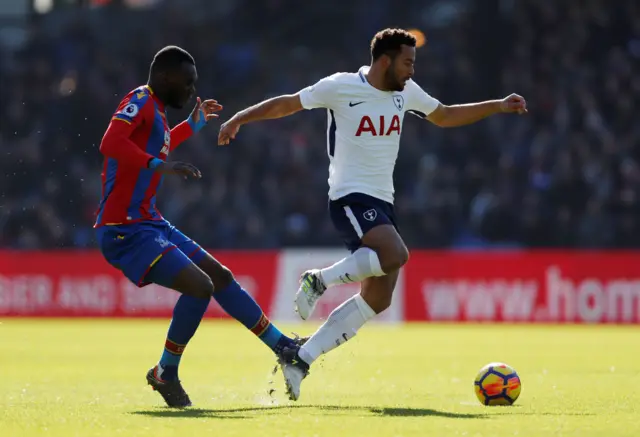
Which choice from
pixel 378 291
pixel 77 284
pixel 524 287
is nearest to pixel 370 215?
pixel 378 291

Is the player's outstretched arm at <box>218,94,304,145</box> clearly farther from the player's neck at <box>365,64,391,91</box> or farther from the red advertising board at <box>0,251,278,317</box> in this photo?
the red advertising board at <box>0,251,278,317</box>

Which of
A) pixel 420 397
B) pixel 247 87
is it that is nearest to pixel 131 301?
pixel 247 87

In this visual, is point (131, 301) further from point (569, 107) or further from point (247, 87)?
point (569, 107)

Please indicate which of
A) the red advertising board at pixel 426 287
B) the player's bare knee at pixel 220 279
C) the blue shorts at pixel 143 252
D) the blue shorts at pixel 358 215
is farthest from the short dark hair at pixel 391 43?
the red advertising board at pixel 426 287

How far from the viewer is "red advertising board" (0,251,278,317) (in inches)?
848

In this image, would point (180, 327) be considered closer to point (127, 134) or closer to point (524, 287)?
point (127, 134)

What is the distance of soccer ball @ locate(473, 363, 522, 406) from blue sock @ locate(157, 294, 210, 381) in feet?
6.38

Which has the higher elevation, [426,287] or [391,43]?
[391,43]

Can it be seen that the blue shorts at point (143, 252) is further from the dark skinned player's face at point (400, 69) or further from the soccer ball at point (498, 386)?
the soccer ball at point (498, 386)

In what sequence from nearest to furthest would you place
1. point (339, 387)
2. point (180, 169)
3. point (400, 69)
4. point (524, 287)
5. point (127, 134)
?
point (180, 169) → point (127, 134) → point (400, 69) → point (339, 387) → point (524, 287)

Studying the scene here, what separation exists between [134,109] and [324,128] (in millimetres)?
15007

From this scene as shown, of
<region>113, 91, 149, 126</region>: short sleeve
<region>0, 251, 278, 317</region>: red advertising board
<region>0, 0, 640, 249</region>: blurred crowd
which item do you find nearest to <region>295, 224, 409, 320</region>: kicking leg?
<region>113, 91, 149, 126</region>: short sleeve

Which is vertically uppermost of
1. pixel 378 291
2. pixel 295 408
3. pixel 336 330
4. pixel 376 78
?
pixel 376 78

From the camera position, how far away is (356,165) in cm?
905
